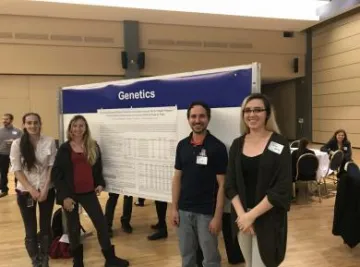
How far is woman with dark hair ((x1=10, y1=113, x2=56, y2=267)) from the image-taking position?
288 cm

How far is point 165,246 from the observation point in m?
3.75

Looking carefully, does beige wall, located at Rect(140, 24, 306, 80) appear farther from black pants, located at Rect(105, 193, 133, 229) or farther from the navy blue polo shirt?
the navy blue polo shirt

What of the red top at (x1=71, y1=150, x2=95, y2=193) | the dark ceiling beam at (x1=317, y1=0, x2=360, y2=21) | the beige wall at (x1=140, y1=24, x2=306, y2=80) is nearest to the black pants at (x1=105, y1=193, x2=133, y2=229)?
the red top at (x1=71, y1=150, x2=95, y2=193)

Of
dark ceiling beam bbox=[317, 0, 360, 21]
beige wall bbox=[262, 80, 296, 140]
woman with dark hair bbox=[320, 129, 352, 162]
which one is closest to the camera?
woman with dark hair bbox=[320, 129, 352, 162]

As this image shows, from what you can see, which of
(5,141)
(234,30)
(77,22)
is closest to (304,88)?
(234,30)

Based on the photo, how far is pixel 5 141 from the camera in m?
6.36

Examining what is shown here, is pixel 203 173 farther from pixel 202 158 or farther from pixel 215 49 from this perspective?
pixel 215 49

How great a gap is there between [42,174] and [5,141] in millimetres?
3946

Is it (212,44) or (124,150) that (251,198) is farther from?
(212,44)

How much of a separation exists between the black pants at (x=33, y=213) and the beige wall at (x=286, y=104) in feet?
42.3

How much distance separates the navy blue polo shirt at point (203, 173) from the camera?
2.33 metres

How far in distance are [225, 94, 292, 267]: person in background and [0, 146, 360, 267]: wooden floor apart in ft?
4.64

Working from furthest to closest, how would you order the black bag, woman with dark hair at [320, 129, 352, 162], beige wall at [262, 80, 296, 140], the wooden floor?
beige wall at [262, 80, 296, 140] < woman with dark hair at [320, 129, 352, 162] < the black bag < the wooden floor

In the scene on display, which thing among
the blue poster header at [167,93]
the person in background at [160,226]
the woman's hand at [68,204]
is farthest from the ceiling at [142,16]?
the woman's hand at [68,204]
